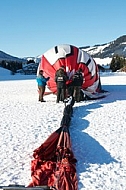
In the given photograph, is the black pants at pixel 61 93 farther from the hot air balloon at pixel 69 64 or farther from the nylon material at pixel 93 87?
the nylon material at pixel 93 87

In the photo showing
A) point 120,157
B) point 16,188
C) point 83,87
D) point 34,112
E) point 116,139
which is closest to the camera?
point 16,188

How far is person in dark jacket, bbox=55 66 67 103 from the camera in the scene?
13.2 metres

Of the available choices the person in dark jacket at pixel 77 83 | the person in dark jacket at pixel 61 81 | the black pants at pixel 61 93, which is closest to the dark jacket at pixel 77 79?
the person in dark jacket at pixel 77 83

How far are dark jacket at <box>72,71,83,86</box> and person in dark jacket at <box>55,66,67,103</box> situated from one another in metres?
0.42

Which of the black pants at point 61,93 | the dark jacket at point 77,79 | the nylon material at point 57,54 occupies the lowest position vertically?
the black pants at point 61,93

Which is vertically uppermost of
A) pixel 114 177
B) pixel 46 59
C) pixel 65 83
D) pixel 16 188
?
pixel 46 59

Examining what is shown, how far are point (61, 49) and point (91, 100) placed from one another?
255 cm

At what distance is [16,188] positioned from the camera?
4.09 m

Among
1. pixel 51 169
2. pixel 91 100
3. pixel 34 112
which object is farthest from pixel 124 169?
pixel 91 100

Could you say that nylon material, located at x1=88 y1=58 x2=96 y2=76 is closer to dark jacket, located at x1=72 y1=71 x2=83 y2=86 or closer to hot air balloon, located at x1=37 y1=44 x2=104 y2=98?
hot air balloon, located at x1=37 y1=44 x2=104 y2=98

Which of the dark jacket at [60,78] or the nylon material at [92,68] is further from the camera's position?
the nylon material at [92,68]

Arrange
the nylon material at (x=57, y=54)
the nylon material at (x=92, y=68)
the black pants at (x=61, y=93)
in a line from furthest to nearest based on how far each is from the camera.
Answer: the nylon material at (x=92, y=68) < the nylon material at (x=57, y=54) < the black pants at (x=61, y=93)

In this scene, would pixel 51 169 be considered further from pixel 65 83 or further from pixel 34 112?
pixel 65 83

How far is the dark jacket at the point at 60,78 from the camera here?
43.2 feet
